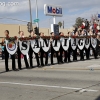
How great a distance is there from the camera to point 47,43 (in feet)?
54.4

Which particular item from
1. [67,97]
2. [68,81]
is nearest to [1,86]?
[68,81]

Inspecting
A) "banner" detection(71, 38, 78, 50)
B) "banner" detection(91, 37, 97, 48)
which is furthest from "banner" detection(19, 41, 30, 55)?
"banner" detection(91, 37, 97, 48)

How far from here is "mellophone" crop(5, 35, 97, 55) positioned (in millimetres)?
15109

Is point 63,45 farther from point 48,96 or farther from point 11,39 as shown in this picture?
point 48,96

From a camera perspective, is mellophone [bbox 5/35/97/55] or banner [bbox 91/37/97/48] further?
banner [bbox 91/37/97/48]

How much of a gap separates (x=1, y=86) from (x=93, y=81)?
10.8 feet

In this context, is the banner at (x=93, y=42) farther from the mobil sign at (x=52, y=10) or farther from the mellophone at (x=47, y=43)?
the mobil sign at (x=52, y=10)

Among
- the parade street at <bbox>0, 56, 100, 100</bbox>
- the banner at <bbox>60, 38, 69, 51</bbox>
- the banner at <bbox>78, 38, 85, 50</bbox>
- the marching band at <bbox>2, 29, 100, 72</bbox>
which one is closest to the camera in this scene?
the parade street at <bbox>0, 56, 100, 100</bbox>

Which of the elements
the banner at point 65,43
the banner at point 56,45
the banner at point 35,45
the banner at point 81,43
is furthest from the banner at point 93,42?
the banner at point 35,45

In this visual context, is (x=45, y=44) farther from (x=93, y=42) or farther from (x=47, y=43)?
(x=93, y=42)

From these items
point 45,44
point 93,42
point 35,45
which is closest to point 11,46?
point 35,45

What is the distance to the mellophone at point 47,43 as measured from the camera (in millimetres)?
15109

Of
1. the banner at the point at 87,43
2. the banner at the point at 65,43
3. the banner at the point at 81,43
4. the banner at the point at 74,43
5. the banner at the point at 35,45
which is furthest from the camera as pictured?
the banner at the point at 87,43

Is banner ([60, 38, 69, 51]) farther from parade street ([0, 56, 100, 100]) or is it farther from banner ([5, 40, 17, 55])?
parade street ([0, 56, 100, 100])
